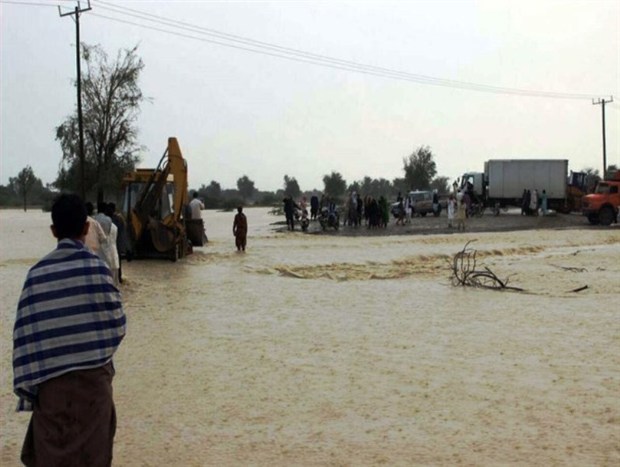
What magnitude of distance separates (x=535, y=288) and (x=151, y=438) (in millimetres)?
10905

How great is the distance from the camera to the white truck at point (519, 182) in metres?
46.2

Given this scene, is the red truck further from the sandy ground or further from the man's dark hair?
the man's dark hair

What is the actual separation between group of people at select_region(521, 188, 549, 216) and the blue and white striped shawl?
42.5m

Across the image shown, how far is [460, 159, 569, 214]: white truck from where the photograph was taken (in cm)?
4616

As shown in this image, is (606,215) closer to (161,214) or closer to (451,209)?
(451,209)

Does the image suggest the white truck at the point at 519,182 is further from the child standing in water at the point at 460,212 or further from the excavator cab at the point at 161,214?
the excavator cab at the point at 161,214

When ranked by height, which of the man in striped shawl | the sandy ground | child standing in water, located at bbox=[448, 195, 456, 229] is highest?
child standing in water, located at bbox=[448, 195, 456, 229]

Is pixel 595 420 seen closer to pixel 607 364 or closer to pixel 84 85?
pixel 607 364

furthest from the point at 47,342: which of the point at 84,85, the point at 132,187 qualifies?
the point at 84,85

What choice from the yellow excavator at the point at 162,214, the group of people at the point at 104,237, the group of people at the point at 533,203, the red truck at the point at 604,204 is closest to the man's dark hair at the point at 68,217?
the group of people at the point at 104,237

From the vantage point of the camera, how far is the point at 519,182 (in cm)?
4706

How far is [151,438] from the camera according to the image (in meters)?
5.73

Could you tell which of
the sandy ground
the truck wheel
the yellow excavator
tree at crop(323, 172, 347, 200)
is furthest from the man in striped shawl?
tree at crop(323, 172, 347, 200)

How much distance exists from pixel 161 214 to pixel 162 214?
0.13 feet
